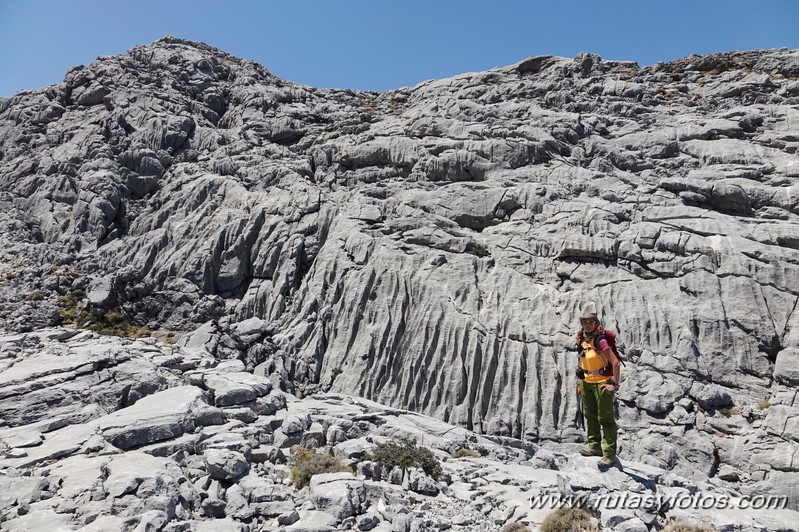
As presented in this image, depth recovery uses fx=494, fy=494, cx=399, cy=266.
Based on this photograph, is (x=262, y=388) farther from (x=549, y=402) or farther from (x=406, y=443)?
(x=549, y=402)

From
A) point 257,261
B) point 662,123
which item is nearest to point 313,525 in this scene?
point 257,261

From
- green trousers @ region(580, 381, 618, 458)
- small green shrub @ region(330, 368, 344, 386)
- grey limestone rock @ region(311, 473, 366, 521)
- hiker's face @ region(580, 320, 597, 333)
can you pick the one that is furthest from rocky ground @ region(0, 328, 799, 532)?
small green shrub @ region(330, 368, 344, 386)

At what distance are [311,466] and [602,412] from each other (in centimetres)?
767

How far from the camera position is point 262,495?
38.8 ft

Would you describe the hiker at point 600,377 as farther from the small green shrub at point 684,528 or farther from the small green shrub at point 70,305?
the small green shrub at point 70,305

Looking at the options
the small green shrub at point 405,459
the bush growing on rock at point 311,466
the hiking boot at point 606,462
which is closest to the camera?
the hiking boot at point 606,462

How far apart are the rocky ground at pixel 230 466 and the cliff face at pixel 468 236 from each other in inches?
168

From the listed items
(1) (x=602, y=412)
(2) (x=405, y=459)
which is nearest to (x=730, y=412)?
(1) (x=602, y=412)

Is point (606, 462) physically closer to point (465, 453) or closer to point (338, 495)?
point (338, 495)

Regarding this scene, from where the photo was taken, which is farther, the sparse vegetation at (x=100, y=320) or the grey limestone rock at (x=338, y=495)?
the sparse vegetation at (x=100, y=320)

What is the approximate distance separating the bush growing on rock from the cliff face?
11559mm

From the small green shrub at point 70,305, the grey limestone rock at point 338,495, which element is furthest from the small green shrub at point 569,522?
the small green shrub at point 70,305

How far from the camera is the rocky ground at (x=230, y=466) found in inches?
425

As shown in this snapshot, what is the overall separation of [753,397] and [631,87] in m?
26.3
